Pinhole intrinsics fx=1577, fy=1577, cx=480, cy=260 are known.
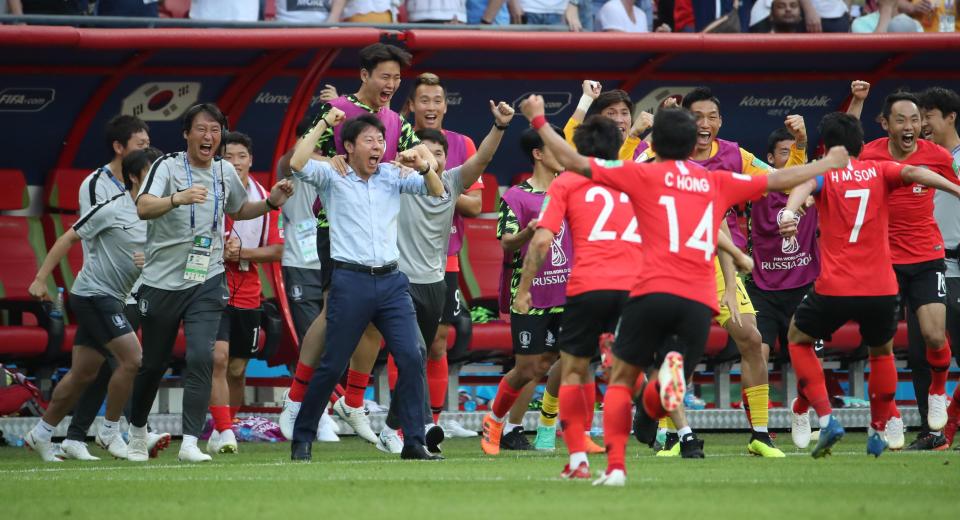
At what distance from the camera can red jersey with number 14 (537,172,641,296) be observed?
8.20 m

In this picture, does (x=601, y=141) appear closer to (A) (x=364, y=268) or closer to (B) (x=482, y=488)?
(A) (x=364, y=268)

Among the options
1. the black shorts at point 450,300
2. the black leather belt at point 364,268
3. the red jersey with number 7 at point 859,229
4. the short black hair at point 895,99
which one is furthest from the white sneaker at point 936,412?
the black leather belt at point 364,268

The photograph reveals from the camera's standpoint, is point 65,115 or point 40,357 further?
point 65,115

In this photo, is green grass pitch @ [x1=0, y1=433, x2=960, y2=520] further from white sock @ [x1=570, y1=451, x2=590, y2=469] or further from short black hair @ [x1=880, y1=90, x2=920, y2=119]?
short black hair @ [x1=880, y1=90, x2=920, y2=119]

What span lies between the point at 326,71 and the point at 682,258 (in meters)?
7.05

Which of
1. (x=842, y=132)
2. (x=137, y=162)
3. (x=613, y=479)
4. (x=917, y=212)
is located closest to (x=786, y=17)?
(x=917, y=212)

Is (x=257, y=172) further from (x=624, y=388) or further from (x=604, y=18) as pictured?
(x=624, y=388)

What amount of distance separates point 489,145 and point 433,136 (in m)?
1.52

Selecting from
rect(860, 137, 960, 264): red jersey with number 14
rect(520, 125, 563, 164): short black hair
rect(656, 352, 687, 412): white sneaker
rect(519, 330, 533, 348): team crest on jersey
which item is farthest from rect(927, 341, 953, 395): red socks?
rect(656, 352, 687, 412): white sneaker

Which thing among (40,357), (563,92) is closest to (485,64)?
(563,92)

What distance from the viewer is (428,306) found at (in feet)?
34.4

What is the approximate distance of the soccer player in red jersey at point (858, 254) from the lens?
9.21 metres

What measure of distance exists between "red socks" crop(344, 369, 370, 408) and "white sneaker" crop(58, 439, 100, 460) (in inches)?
66.4

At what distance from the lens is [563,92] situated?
46.5ft
